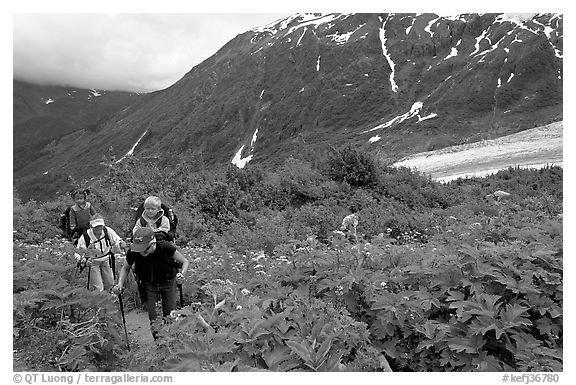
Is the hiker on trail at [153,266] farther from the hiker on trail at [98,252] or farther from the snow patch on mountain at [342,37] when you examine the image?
the snow patch on mountain at [342,37]

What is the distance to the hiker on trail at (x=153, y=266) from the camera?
14.9ft

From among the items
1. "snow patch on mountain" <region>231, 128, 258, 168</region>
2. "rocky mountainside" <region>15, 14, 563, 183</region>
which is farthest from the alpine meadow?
"snow patch on mountain" <region>231, 128, 258, 168</region>

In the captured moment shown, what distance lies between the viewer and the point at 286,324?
3.79 m

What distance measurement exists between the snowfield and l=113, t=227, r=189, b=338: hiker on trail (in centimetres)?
1804

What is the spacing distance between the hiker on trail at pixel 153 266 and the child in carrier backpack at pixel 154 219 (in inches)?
7.0

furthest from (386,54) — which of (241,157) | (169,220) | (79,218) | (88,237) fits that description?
(169,220)

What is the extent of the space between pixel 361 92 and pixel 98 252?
13851 centimetres

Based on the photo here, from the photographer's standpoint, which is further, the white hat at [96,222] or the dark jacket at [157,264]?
the white hat at [96,222]

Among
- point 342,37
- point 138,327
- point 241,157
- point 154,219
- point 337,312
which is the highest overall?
point 342,37

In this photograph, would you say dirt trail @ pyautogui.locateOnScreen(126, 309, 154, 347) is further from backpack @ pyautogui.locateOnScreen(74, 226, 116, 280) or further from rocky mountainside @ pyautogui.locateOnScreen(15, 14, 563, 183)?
rocky mountainside @ pyautogui.locateOnScreen(15, 14, 563, 183)

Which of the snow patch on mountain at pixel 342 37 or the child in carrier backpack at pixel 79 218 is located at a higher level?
the snow patch on mountain at pixel 342 37

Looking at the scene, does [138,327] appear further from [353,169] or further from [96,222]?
[353,169]

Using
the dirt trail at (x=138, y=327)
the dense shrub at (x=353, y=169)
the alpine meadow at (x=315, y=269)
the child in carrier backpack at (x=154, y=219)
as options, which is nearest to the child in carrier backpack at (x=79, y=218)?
the alpine meadow at (x=315, y=269)

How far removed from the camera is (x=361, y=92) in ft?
452
